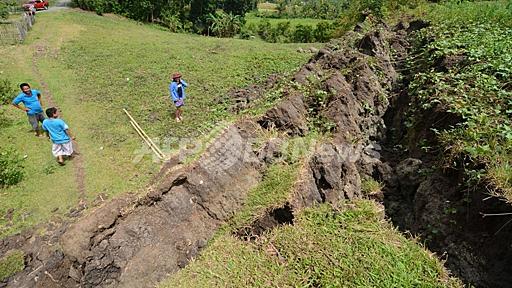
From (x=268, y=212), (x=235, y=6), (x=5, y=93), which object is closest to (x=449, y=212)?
(x=268, y=212)

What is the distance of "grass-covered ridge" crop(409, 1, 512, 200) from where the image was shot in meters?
4.39

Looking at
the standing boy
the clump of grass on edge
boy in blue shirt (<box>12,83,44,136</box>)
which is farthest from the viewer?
the standing boy

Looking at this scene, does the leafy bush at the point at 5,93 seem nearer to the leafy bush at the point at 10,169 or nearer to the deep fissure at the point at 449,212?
the leafy bush at the point at 10,169

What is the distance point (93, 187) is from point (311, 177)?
Answer: 460 cm

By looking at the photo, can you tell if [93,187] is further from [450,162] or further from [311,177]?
[450,162]

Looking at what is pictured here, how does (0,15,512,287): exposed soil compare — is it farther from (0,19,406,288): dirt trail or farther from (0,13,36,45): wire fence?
(0,13,36,45): wire fence

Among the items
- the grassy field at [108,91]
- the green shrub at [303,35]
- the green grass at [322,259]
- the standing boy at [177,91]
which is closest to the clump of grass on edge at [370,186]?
the green grass at [322,259]

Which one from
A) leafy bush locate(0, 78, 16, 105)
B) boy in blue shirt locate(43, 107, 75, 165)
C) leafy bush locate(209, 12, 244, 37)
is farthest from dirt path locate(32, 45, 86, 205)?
leafy bush locate(209, 12, 244, 37)

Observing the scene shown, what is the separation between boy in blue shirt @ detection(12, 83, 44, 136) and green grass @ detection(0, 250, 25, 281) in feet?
13.9

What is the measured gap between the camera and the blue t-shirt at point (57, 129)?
7.33 m

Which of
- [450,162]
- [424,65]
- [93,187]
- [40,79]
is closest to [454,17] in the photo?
[424,65]

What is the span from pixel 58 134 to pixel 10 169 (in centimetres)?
111

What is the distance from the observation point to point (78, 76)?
13266 millimetres

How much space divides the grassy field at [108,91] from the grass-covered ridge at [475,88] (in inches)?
158
